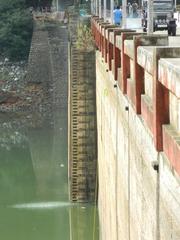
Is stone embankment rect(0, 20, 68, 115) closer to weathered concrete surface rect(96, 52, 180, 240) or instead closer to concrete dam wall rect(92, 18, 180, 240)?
weathered concrete surface rect(96, 52, 180, 240)

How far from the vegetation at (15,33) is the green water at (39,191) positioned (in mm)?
10707

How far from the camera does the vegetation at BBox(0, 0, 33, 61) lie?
44969mm

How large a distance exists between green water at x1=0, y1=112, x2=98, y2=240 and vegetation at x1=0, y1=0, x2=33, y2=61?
10.7m

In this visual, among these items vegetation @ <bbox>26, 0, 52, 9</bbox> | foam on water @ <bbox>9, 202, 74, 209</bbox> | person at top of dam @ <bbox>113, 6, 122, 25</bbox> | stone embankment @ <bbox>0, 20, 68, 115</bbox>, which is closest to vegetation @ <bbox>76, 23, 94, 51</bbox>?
person at top of dam @ <bbox>113, 6, 122, 25</bbox>

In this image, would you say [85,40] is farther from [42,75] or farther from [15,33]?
[15,33]

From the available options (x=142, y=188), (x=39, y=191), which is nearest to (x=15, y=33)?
(x=39, y=191)

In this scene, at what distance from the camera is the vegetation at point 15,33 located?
45.0 m

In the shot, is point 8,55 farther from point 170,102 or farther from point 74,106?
point 170,102

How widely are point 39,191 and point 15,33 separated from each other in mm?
23968

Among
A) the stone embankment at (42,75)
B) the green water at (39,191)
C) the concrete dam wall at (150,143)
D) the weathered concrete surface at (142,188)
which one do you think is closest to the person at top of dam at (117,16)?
the green water at (39,191)

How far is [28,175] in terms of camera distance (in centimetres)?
2655

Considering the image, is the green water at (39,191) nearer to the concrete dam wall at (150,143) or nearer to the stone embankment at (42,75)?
the stone embankment at (42,75)

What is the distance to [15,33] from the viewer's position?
45500 millimetres

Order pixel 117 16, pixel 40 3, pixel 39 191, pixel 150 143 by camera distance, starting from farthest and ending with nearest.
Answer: pixel 40 3
pixel 39 191
pixel 117 16
pixel 150 143
